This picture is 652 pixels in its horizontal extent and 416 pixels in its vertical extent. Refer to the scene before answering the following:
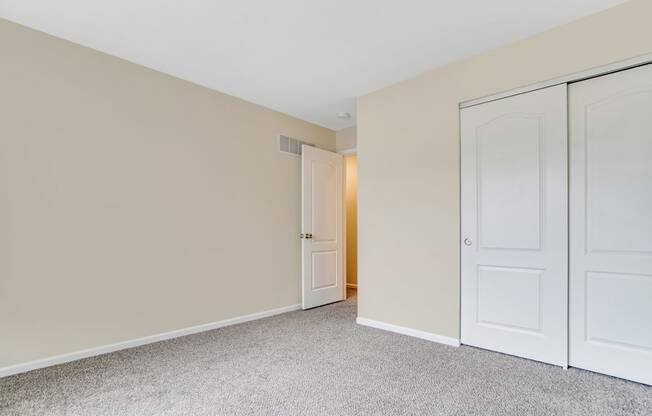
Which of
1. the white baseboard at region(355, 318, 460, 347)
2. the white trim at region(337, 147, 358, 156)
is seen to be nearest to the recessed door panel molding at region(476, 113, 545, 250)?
the white baseboard at region(355, 318, 460, 347)

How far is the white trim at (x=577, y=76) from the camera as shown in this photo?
2311 mm

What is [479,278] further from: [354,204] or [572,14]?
[354,204]

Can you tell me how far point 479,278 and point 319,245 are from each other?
7.39 ft

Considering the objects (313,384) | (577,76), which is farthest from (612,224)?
(313,384)

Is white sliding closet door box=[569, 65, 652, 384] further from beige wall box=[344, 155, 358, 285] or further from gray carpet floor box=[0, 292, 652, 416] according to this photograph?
beige wall box=[344, 155, 358, 285]

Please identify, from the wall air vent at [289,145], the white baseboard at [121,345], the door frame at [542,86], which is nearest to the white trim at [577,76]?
the door frame at [542,86]

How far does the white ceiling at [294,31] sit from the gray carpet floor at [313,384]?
2572 mm

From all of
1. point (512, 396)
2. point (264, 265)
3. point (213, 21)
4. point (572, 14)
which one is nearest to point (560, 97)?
point (572, 14)

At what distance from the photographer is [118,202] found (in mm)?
3016

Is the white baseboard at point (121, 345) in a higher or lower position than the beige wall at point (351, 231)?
lower

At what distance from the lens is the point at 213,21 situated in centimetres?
251

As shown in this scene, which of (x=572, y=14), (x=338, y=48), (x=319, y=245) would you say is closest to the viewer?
(x=572, y=14)

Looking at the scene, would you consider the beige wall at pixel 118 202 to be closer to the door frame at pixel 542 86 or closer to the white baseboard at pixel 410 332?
the white baseboard at pixel 410 332

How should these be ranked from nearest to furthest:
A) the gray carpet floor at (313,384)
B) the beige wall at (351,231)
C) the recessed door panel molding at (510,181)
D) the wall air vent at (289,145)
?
the gray carpet floor at (313,384) < the recessed door panel molding at (510,181) < the wall air vent at (289,145) < the beige wall at (351,231)
